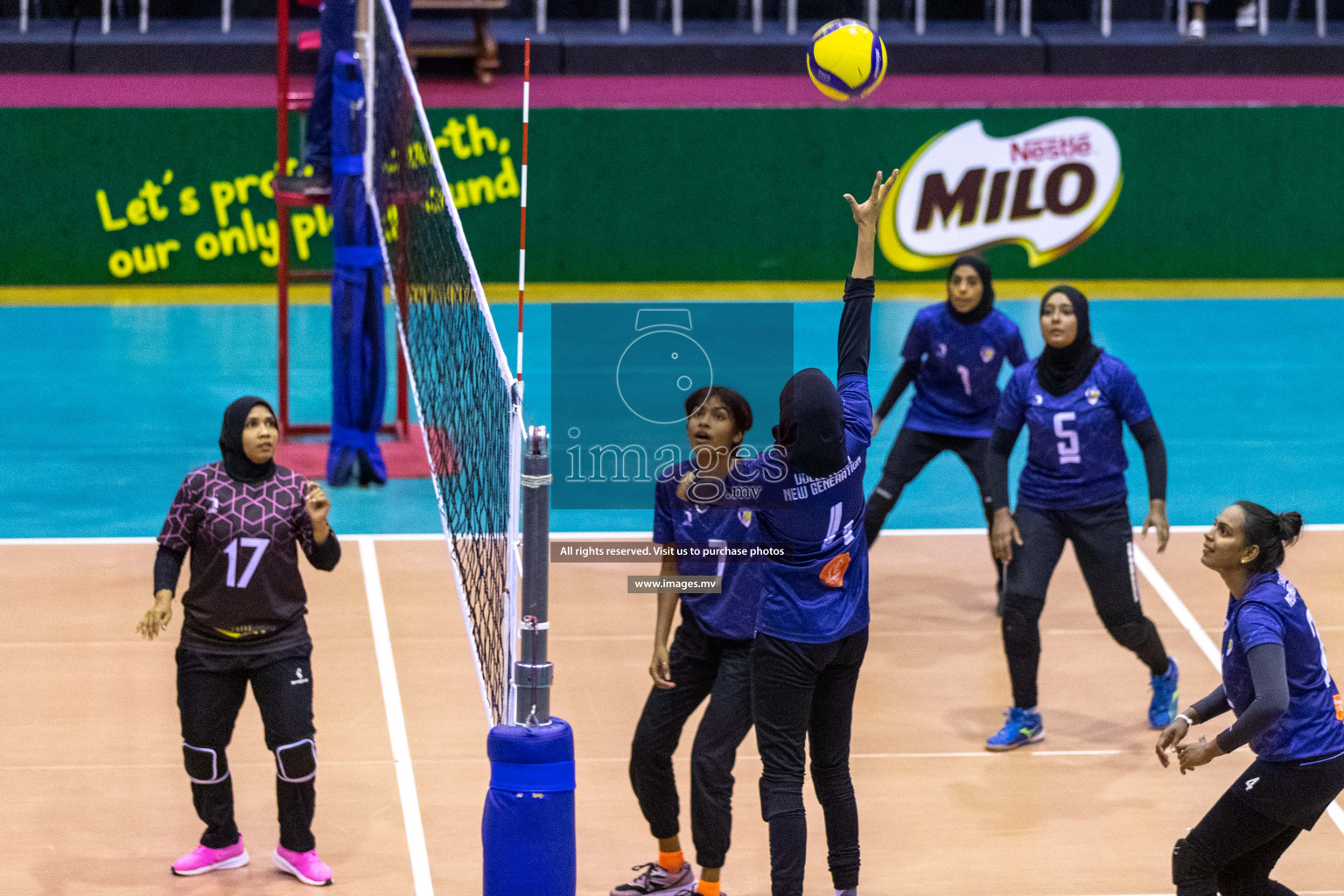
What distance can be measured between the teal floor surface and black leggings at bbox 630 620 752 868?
5.70 meters

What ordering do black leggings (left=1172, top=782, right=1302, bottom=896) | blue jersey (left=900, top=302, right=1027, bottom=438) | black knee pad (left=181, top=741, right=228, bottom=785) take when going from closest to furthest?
black leggings (left=1172, top=782, right=1302, bottom=896)
black knee pad (left=181, top=741, right=228, bottom=785)
blue jersey (left=900, top=302, right=1027, bottom=438)

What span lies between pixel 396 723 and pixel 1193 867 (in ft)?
13.9

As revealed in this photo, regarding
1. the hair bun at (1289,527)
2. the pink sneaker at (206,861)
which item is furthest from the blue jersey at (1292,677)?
the pink sneaker at (206,861)

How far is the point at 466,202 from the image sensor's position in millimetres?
20078

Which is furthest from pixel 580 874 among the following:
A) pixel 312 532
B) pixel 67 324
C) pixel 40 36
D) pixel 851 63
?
pixel 40 36

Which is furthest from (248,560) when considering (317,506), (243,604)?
(317,506)

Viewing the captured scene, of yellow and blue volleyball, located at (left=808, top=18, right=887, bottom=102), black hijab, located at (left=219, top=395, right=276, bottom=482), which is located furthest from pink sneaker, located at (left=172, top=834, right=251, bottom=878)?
yellow and blue volleyball, located at (left=808, top=18, right=887, bottom=102)

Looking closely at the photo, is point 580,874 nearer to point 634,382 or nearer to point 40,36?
point 634,382

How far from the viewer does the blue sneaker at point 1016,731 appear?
360 inches

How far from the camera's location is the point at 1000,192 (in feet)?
66.5

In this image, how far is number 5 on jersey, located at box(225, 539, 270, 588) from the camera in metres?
7.34

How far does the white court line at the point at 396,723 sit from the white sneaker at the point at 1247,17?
15.7m

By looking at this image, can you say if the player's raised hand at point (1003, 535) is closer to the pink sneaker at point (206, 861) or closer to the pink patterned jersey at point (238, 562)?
the pink patterned jersey at point (238, 562)

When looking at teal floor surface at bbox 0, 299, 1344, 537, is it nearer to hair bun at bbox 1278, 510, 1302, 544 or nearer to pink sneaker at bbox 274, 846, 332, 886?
pink sneaker at bbox 274, 846, 332, 886
